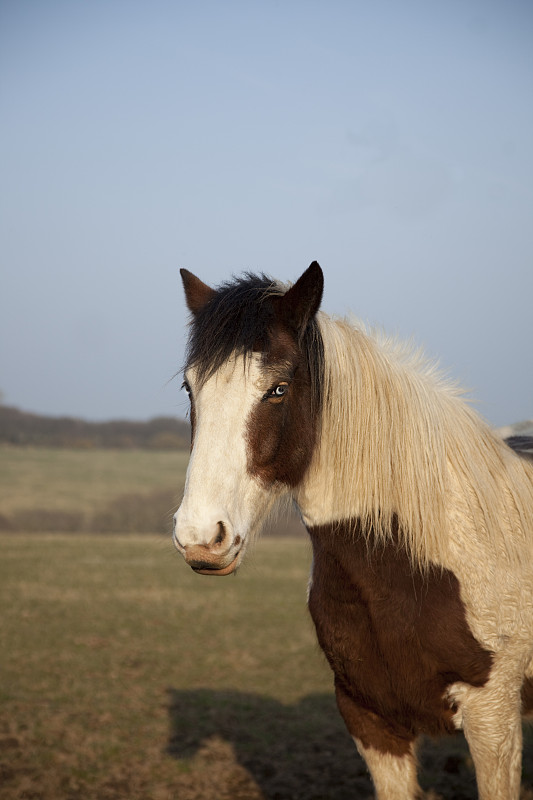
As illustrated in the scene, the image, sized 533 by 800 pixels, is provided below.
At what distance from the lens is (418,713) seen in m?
2.90

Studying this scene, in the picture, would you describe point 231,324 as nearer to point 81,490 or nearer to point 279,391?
point 279,391

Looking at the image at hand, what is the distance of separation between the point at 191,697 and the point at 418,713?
5675 mm

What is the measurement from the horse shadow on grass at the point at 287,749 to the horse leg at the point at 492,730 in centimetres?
232

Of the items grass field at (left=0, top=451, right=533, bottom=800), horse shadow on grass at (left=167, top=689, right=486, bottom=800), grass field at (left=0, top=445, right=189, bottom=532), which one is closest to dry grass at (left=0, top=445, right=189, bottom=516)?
grass field at (left=0, top=445, right=189, bottom=532)

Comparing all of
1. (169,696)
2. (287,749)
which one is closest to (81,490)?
(169,696)

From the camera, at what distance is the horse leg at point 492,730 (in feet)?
9.04

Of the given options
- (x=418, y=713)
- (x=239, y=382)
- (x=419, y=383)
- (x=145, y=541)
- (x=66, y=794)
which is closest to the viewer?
(x=239, y=382)

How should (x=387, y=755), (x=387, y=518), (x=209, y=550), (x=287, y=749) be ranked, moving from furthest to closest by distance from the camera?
1. (x=287, y=749)
2. (x=387, y=755)
3. (x=387, y=518)
4. (x=209, y=550)

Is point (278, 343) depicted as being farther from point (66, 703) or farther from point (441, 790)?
point (66, 703)

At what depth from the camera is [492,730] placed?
2.75m

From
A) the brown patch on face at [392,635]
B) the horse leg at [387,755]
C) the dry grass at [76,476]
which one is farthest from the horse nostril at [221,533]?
the dry grass at [76,476]

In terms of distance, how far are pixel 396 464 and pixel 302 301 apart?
852 mm

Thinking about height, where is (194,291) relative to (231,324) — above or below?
above

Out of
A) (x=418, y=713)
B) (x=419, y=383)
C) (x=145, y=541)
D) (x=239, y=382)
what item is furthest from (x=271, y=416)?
(x=145, y=541)
